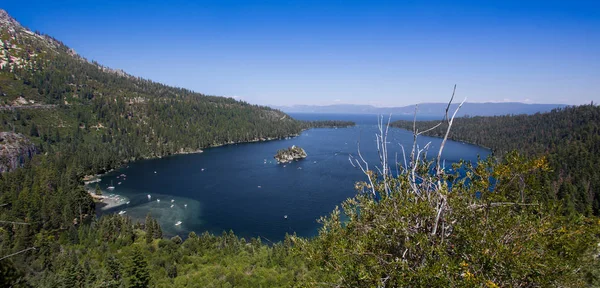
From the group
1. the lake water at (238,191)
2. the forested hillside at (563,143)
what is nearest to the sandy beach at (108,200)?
the lake water at (238,191)

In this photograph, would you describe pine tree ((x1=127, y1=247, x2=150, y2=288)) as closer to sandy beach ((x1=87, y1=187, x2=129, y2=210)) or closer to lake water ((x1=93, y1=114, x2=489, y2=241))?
lake water ((x1=93, y1=114, x2=489, y2=241))

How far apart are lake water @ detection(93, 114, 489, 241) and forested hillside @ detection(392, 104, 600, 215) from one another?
113ft

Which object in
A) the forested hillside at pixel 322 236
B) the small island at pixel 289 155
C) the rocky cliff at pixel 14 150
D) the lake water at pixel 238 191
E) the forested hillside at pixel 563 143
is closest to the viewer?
the forested hillside at pixel 322 236

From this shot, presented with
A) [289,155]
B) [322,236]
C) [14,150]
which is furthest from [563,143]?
[14,150]

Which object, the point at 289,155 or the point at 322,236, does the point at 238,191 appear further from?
the point at 322,236

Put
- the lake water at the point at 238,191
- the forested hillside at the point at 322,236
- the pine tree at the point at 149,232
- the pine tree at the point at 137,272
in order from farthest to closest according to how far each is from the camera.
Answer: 1. the lake water at the point at 238,191
2. the pine tree at the point at 149,232
3. the pine tree at the point at 137,272
4. the forested hillside at the point at 322,236

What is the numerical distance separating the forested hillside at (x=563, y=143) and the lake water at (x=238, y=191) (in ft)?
113

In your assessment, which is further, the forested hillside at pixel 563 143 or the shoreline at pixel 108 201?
the shoreline at pixel 108 201

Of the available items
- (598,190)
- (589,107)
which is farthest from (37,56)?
(589,107)

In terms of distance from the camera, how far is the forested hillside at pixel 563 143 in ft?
211

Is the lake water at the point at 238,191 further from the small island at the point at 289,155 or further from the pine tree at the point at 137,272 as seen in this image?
the pine tree at the point at 137,272

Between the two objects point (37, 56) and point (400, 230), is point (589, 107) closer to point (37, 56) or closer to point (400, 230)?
point (400, 230)

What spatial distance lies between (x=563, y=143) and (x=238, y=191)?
11537cm

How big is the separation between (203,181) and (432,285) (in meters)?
87.0
